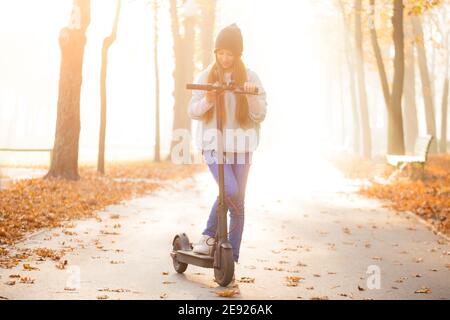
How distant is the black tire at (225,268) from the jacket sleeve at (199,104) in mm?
1235

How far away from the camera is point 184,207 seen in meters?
14.1

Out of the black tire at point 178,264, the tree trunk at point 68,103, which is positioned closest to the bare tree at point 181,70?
the tree trunk at point 68,103

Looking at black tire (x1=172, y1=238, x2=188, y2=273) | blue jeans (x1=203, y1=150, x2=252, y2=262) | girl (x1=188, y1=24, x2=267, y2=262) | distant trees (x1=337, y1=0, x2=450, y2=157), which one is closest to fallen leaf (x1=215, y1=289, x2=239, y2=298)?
blue jeans (x1=203, y1=150, x2=252, y2=262)

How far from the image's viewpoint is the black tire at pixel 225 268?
6.37 meters

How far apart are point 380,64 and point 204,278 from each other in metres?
19.2

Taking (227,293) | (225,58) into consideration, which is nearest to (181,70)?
(225,58)

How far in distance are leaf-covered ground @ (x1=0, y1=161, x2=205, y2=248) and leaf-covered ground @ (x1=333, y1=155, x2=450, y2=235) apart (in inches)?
225

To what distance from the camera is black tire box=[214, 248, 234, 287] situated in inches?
251

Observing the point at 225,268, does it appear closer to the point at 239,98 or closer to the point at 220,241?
the point at 220,241

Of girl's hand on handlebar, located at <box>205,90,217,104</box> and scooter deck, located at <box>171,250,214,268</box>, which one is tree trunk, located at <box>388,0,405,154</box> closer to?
scooter deck, located at <box>171,250,214,268</box>

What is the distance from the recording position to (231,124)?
6590 mm

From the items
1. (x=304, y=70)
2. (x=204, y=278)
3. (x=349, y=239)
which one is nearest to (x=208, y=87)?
(x=204, y=278)

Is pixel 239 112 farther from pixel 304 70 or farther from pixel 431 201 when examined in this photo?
pixel 304 70
